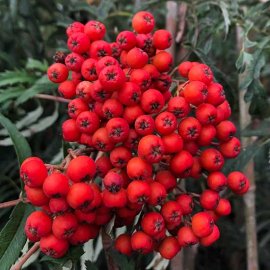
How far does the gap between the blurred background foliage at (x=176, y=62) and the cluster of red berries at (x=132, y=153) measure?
15 centimetres

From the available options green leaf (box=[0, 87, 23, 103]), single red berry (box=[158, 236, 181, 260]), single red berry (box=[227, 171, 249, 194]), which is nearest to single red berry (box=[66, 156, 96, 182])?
single red berry (box=[158, 236, 181, 260])

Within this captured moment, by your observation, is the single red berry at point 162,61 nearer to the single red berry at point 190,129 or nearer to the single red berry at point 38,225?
the single red berry at point 190,129

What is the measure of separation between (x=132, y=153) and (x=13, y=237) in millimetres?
320

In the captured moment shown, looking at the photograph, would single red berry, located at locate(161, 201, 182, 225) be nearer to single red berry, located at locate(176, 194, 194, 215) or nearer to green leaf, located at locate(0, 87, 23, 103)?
single red berry, located at locate(176, 194, 194, 215)

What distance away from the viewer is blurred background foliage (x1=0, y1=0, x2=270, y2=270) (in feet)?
4.15

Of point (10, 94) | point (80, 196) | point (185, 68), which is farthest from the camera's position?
point (10, 94)

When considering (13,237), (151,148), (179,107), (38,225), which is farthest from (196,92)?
(13,237)

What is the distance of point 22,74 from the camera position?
4.66ft

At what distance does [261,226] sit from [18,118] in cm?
95

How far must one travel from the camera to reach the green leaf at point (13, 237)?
3.20 feet

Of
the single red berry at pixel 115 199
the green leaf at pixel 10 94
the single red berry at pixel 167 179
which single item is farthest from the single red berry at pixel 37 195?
the green leaf at pixel 10 94

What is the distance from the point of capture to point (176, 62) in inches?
56.1

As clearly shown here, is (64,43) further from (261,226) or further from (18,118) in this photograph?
(261,226)

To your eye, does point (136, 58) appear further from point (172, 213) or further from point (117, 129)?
point (172, 213)
